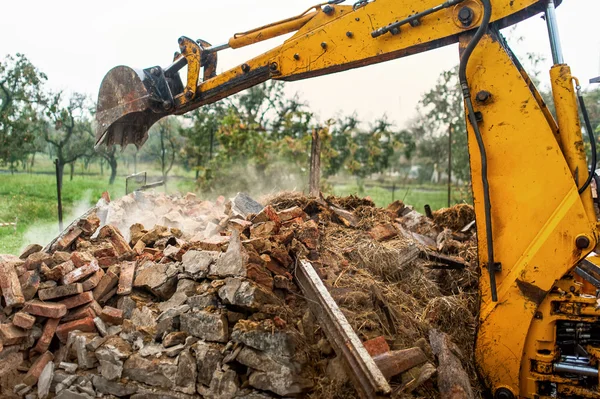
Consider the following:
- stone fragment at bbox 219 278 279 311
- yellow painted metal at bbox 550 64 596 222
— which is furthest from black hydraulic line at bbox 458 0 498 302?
stone fragment at bbox 219 278 279 311

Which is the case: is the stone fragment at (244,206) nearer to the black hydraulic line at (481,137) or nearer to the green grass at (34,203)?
the black hydraulic line at (481,137)

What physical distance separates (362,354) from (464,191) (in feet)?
49.1

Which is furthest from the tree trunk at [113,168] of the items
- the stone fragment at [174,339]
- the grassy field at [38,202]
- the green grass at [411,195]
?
the stone fragment at [174,339]

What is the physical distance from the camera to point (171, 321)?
13.7 feet

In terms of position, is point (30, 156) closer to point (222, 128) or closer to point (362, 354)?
point (222, 128)

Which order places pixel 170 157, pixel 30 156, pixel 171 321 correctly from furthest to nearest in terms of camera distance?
pixel 170 157 < pixel 30 156 < pixel 171 321

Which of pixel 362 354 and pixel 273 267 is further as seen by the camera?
pixel 273 267

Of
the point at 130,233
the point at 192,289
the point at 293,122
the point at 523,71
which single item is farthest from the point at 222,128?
the point at 523,71

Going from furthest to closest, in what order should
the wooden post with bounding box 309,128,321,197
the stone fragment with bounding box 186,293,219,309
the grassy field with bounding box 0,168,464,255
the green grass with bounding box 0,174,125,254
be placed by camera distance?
1. the green grass with bounding box 0,174,125,254
2. the grassy field with bounding box 0,168,464,255
3. the wooden post with bounding box 309,128,321,197
4. the stone fragment with bounding box 186,293,219,309

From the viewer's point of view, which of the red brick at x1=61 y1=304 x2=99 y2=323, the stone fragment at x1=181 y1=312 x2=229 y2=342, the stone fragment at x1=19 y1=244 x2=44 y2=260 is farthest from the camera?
the stone fragment at x1=19 y1=244 x2=44 y2=260

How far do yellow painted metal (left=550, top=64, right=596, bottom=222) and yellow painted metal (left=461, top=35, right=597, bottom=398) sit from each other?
8 centimetres

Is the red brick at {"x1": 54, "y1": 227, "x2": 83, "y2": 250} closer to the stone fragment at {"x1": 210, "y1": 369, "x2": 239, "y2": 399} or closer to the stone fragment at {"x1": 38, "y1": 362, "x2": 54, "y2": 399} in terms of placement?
the stone fragment at {"x1": 38, "y1": 362, "x2": 54, "y2": 399}

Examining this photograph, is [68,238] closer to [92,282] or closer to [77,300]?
[92,282]

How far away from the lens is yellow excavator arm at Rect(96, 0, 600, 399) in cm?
342
